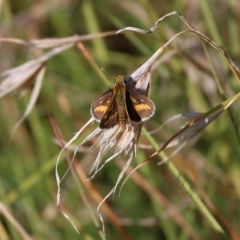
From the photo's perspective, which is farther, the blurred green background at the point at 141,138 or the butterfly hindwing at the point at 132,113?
the blurred green background at the point at 141,138

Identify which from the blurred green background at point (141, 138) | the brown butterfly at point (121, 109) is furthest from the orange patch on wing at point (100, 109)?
the blurred green background at point (141, 138)

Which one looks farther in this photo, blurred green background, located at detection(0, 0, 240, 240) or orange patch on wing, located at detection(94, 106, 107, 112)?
blurred green background, located at detection(0, 0, 240, 240)

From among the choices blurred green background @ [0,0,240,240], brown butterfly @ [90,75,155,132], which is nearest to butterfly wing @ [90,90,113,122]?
brown butterfly @ [90,75,155,132]

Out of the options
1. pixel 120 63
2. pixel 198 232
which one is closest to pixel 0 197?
pixel 198 232

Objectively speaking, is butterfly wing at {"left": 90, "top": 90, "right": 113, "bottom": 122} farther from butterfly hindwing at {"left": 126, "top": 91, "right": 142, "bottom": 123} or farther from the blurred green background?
the blurred green background

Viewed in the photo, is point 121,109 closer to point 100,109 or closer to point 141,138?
point 100,109

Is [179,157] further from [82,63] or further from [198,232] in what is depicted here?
[82,63]

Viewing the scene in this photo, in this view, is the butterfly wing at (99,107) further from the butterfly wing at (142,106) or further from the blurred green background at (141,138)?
the blurred green background at (141,138)
